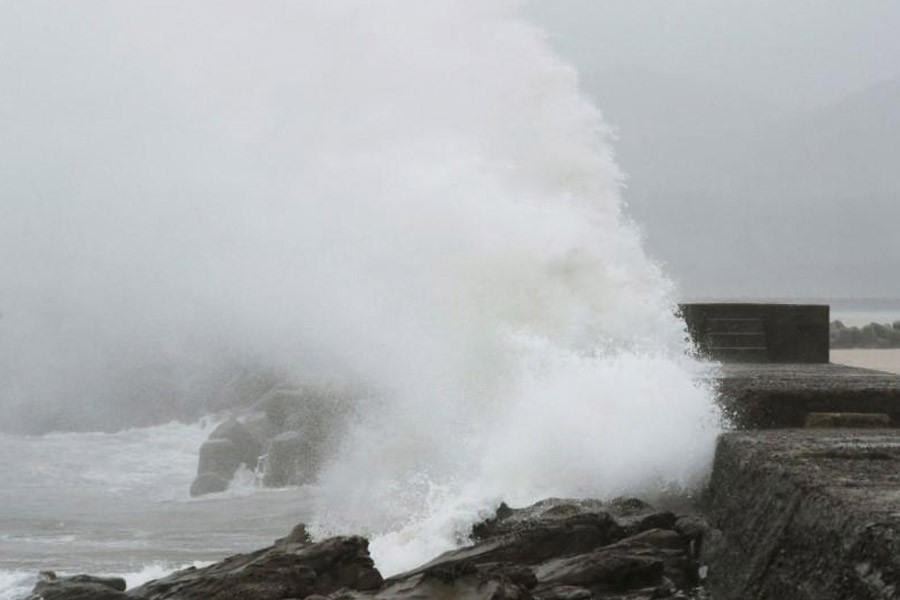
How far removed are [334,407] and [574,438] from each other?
8.60 m

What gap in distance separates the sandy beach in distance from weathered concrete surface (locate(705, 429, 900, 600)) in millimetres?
10250

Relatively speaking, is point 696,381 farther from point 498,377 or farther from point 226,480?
point 226,480

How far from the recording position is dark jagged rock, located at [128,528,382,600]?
507cm

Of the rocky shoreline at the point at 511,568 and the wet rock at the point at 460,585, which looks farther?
the rocky shoreline at the point at 511,568

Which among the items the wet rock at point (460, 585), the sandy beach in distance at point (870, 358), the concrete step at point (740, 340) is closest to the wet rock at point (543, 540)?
the wet rock at point (460, 585)

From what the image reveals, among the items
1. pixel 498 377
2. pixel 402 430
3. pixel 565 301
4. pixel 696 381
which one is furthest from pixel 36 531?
pixel 696 381

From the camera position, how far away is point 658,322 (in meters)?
11.4

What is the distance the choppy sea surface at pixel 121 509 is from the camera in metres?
8.62

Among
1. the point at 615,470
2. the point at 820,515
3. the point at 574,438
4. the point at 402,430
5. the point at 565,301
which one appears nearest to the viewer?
the point at 820,515

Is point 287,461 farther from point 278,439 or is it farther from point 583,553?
point 583,553

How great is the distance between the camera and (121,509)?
11.9 metres

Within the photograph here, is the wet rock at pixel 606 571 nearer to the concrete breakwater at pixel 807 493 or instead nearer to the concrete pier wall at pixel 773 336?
the concrete breakwater at pixel 807 493

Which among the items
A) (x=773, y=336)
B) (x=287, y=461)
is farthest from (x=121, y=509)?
(x=773, y=336)

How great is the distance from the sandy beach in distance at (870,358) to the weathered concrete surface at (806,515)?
1025 centimetres
